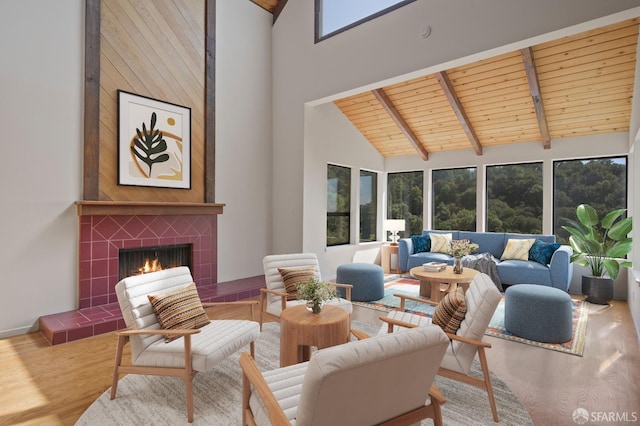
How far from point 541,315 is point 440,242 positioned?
325 cm

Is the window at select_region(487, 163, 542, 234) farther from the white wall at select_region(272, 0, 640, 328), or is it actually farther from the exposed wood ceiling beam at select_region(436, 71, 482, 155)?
the exposed wood ceiling beam at select_region(436, 71, 482, 155)

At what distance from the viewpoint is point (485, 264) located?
5754mm

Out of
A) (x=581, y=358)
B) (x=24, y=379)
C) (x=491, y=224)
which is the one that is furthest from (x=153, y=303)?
(x=491, y=224)

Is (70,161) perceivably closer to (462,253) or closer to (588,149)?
(462,253)

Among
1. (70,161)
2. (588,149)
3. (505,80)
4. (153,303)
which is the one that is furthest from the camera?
(588,149)

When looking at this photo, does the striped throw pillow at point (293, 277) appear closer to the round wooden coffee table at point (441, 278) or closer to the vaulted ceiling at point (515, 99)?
the round wooden coffee table at point (441, 278)

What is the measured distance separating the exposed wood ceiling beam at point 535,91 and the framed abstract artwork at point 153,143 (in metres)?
4.57

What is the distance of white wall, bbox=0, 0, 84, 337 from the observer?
3580mm

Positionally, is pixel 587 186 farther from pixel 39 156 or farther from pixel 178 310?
pixel 39 156

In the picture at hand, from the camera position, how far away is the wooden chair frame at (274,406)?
1462mm

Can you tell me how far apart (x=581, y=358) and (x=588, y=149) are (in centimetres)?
411

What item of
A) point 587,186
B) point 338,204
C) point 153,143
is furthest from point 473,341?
point 587,186

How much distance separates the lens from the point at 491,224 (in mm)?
6930

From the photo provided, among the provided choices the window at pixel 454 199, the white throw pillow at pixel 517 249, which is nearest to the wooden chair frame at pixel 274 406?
the white throw pillow at pixel 517 249
